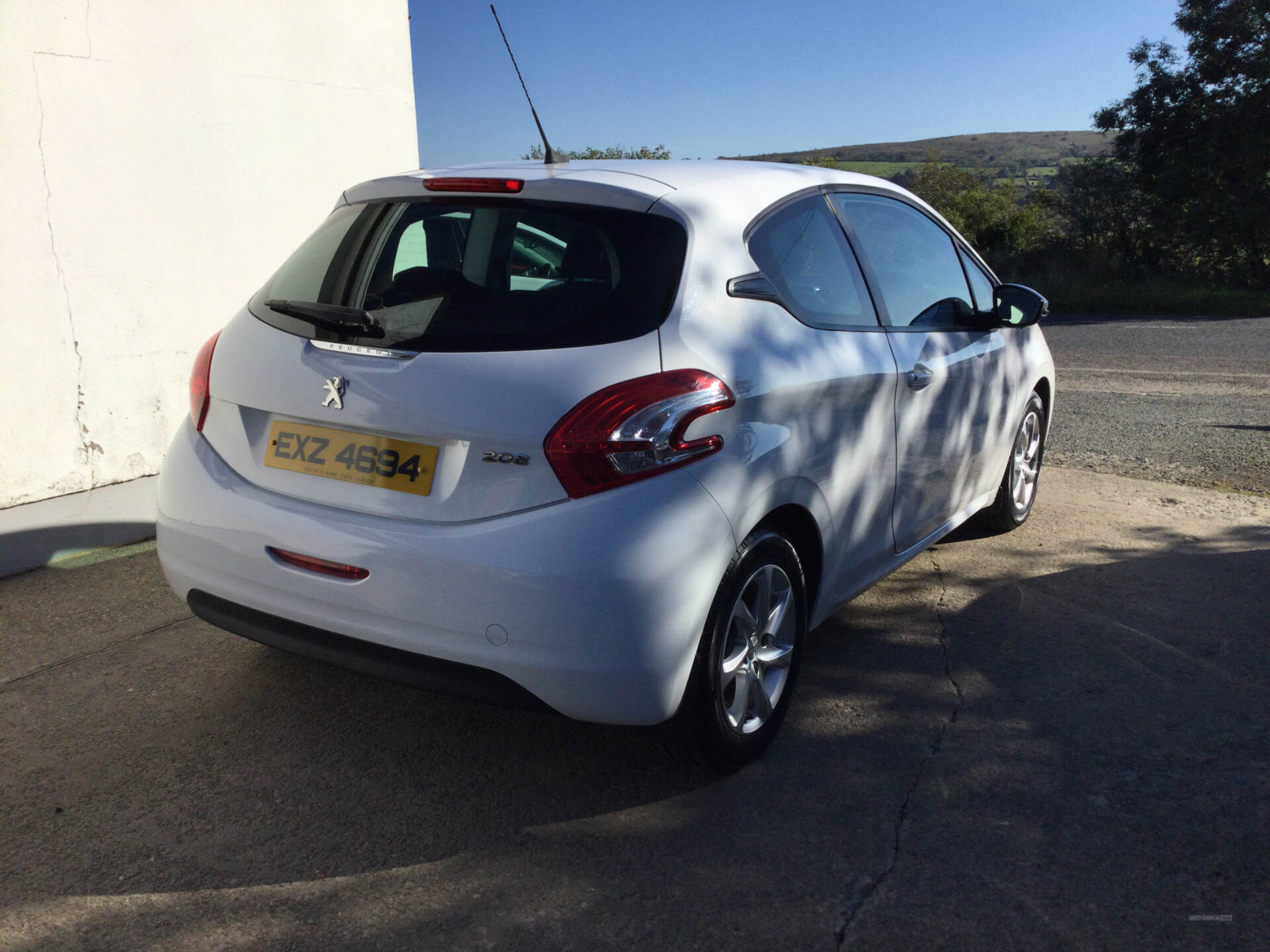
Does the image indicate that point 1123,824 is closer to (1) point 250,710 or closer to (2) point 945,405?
(2) point 945,405

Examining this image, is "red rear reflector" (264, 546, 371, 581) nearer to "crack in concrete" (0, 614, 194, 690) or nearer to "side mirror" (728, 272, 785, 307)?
"side mirror" (728, 272, 785, 307)

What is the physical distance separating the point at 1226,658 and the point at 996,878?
6.21 feet

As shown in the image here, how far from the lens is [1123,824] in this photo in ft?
9.35

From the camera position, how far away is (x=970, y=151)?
214 ft

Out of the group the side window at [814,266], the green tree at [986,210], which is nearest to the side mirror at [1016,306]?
the side window at [814,266]

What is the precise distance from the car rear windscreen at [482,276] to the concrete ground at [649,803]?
1149 millimetres

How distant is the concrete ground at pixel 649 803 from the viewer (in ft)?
8.05

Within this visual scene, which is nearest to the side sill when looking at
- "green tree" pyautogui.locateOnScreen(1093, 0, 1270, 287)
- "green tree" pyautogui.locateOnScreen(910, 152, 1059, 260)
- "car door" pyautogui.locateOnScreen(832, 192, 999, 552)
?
"car door" pyautogui.locateOnScreen(832, 192, 999, 552)

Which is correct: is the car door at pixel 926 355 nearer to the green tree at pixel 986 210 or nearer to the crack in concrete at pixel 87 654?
the crack in concrete at pixel 87 654

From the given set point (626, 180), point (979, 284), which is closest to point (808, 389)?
point (626, 180)

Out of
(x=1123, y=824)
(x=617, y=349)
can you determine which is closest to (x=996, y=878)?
(x=1123, y=824)

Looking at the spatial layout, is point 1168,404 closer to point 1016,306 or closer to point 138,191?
point 1016,306

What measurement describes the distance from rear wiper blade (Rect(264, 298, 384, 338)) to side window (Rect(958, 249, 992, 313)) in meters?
2.81

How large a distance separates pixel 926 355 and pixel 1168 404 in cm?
642
